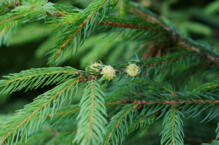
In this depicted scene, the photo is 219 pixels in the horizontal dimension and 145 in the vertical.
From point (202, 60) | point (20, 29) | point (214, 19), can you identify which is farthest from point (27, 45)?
point (202, 60)

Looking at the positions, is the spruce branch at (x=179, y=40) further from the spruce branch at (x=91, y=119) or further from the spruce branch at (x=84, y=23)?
the spruce branch at (x=91, y=119)

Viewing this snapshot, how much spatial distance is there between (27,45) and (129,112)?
232 centimetres

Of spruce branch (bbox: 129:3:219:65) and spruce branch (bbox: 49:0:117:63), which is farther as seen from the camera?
spruce branch (bbox: 129:3:219:65)

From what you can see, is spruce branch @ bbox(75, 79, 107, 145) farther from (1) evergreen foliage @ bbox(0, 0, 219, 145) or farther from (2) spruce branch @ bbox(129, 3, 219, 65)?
(2) spruce branch @ bbox(129, 3, 219, 65)

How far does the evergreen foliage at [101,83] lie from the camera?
0.61 meters

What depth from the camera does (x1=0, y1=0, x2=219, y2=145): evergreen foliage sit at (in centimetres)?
61

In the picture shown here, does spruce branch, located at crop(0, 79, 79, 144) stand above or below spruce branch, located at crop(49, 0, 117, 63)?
below

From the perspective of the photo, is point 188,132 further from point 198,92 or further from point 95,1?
point 95,1

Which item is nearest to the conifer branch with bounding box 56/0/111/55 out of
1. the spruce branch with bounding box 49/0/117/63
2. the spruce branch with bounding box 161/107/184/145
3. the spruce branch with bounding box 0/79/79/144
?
the spruce branch with bounding box 49/0/117/63

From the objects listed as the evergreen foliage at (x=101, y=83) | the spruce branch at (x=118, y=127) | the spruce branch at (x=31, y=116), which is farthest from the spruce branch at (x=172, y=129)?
the spruce branch at (x=31, y=116)

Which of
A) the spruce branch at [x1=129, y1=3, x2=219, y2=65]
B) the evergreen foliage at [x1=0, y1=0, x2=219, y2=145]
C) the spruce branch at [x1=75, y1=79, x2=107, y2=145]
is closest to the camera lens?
the spruce branch at [x1=75, y1=79, x2=107, y2=145]

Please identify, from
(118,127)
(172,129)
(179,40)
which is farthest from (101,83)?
(179,40)

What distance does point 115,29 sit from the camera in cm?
89

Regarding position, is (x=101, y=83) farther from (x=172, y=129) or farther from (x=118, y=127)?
(x=172, y=129)
